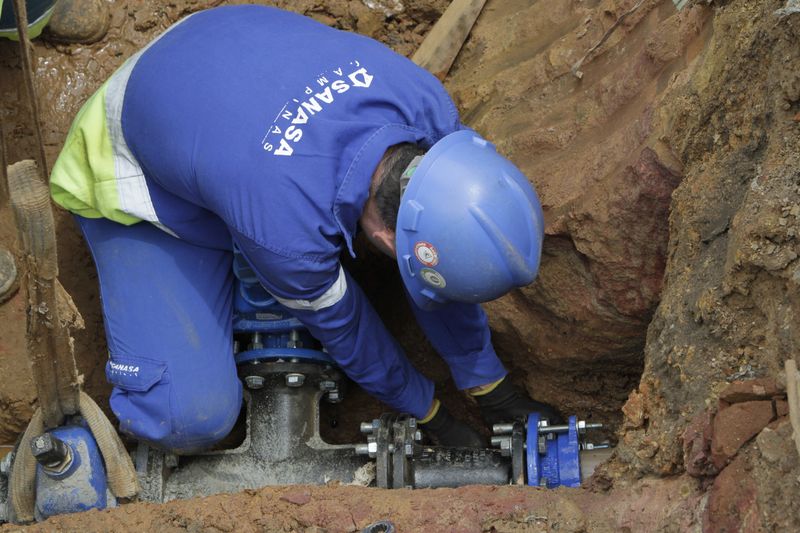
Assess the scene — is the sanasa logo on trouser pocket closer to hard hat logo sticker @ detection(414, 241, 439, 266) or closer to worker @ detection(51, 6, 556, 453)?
worker @ detection(51, 6, 556, 453)

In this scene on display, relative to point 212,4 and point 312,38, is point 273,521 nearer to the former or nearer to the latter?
point 312,38

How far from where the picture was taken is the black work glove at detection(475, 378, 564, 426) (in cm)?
306

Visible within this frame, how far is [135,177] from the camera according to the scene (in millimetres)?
2738

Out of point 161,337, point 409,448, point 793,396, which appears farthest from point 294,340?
point 793,396

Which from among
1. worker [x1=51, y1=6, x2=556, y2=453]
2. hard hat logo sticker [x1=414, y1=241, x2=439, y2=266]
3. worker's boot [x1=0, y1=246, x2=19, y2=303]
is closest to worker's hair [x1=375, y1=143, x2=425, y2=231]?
worker [x1=51, y1=6, x2=556, y2=453]

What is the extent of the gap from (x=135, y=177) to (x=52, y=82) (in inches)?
39.8

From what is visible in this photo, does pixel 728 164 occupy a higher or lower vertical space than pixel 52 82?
lower

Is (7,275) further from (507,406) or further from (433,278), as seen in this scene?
(507,406)

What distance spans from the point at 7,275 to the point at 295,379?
3.72 ft

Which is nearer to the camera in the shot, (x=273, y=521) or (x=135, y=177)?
(x=273, y=521)

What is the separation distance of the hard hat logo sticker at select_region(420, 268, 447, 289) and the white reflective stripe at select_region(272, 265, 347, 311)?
27 centimetres

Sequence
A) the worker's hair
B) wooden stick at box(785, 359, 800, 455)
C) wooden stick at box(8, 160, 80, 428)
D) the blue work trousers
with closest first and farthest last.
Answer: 1. wooden stick at box(785, 359, 800, 455)
2. wooden stick at box(8, 160, 80, 428)
3. the worker's hair
4. the blue work trousers

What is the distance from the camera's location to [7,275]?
329 cm

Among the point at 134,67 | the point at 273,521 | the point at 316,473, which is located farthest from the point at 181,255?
the point at 273,521
